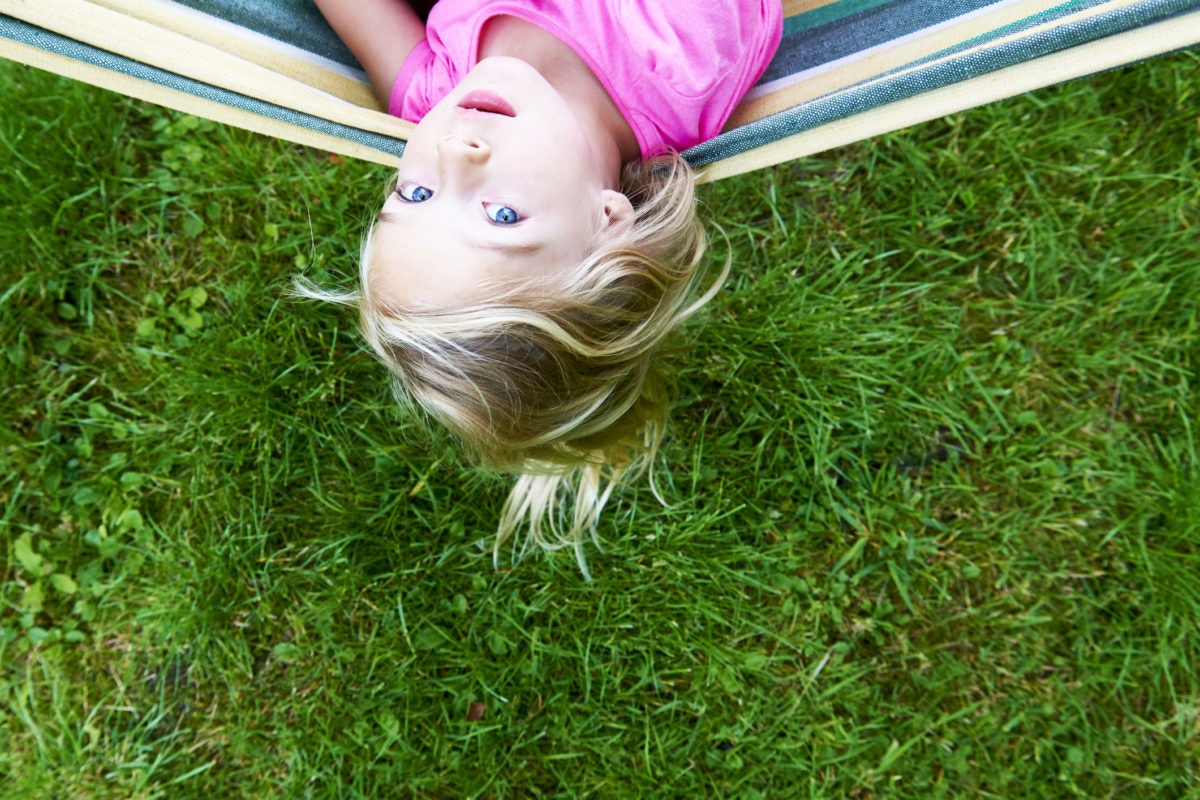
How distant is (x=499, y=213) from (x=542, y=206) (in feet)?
0.27

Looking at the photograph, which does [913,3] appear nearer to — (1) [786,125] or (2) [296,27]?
(1) [786,125]

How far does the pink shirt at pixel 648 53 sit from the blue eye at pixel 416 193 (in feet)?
1.17

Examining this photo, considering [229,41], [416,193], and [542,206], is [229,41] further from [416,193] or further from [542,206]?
[542,206]

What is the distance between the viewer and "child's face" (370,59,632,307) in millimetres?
1418

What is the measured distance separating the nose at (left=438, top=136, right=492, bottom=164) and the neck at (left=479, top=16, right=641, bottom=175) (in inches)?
15.4

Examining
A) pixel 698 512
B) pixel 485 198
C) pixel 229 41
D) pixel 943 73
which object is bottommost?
pixel 698 512

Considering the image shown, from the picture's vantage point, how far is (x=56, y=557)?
221cm

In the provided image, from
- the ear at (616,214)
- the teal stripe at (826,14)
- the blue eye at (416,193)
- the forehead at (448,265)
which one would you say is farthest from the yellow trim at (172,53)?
the teal stripe at (826,14)

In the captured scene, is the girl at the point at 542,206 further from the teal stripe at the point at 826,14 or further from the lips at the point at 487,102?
the teal stripe at the point at 826,14

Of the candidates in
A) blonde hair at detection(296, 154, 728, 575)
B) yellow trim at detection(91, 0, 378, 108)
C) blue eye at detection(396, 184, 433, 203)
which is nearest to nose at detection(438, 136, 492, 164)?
blue eye at detection(396, 184, 433, 203)

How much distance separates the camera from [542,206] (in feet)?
4.76

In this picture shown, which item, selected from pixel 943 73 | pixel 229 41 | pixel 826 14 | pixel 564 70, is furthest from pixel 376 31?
pixel 943 73

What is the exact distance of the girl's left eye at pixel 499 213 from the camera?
56.2 inches

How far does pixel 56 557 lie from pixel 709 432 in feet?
6.17
